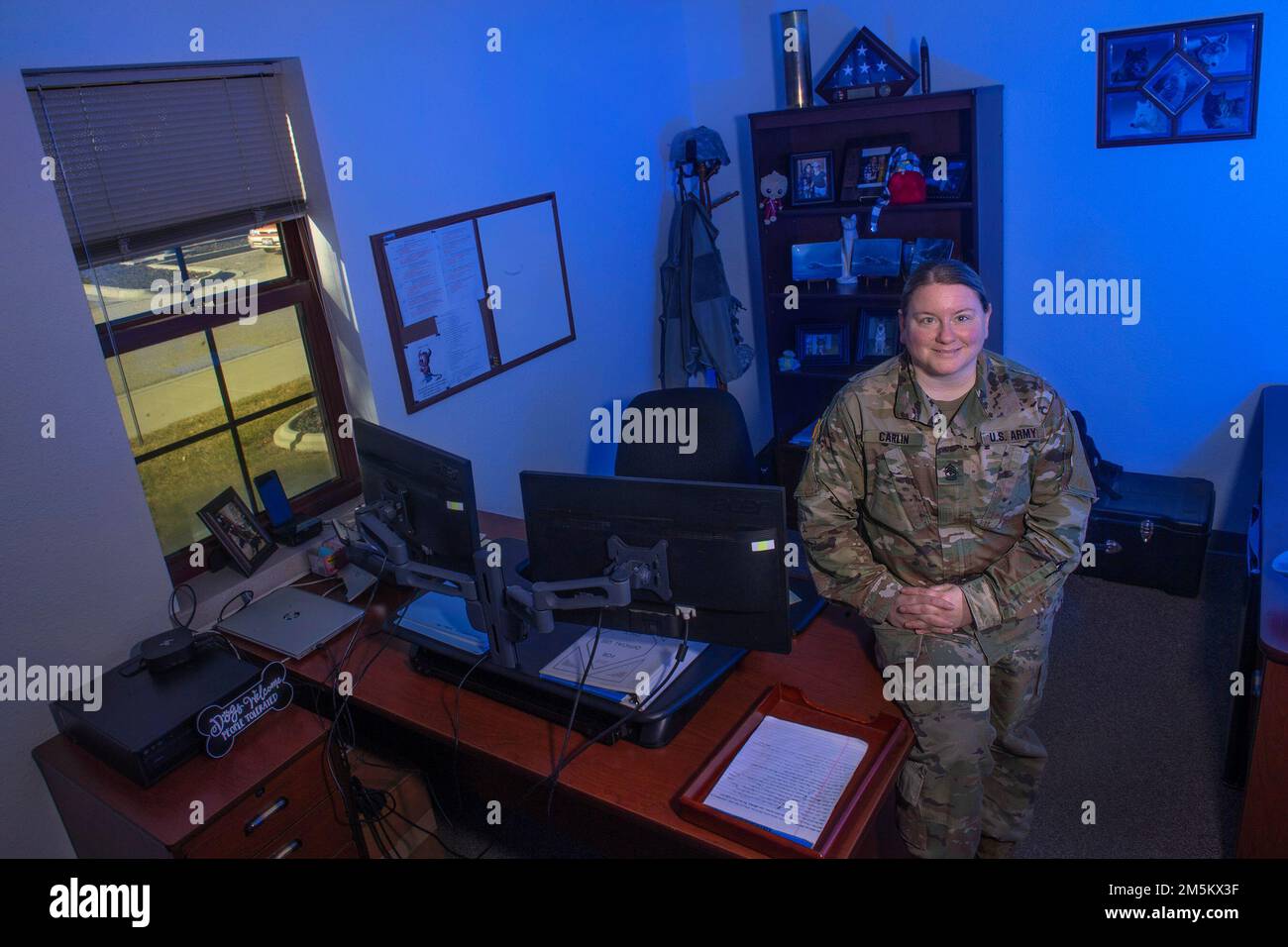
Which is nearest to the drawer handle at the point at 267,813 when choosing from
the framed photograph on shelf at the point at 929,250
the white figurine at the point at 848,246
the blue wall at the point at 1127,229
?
the framed photograph on shelf at the point at 929,250

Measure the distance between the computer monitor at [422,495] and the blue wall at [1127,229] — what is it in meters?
2.64

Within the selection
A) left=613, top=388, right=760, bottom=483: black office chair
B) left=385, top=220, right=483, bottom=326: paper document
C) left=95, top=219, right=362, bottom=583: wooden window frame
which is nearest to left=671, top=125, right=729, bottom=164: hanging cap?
left=385, top=220, right=483, bottom=326: paper document

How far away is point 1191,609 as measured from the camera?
139 inches

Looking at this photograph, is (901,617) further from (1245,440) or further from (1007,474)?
(1245,440)

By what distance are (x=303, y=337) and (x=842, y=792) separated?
7.20 ft

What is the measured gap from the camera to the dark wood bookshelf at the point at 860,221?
12.0ft

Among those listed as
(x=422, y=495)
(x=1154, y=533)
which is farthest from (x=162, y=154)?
(x=1154, y=533)

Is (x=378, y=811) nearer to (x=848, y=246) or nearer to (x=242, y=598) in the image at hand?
(x=242, y=598)

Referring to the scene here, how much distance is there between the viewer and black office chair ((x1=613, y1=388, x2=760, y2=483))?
119 inches

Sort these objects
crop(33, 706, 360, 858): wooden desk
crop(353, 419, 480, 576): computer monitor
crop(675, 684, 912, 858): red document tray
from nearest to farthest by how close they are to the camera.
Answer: crop(675, 684, 912, 858): red document tray, crop(33, 706, 360, 858): wooden desk, crop(353, 419, 480, 576): computer monitor

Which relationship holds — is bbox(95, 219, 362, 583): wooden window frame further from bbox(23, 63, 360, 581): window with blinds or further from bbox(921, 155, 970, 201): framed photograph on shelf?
bbox(921, 155, 970, 201): framed photograph on shelf

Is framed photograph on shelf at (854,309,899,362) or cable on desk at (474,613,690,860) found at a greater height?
framed photograph on shelf at (854,309,899,362)

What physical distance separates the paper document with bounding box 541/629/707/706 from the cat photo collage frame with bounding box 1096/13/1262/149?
2.63 meters

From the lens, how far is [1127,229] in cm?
363
